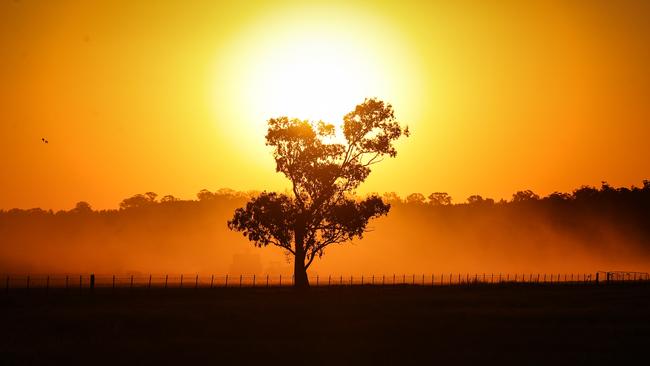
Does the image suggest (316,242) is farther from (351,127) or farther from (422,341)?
(422,341)

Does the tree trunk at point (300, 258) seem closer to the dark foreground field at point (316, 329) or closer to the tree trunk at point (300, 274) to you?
the tree trunk at point (300, 274)

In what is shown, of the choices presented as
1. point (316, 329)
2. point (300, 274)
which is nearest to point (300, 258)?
point (300, 274)

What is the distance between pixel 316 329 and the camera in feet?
153

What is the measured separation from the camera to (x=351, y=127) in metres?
89.4

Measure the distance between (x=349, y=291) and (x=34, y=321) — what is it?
40.7 metres

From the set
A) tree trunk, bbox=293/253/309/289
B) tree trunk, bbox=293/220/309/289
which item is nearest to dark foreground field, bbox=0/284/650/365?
tree trunk, bbox=293/253/309/289

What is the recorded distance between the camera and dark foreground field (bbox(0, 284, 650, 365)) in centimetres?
3619

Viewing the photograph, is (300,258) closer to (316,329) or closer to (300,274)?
(300,274)

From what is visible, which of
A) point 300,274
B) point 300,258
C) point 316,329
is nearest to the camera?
point 316,329

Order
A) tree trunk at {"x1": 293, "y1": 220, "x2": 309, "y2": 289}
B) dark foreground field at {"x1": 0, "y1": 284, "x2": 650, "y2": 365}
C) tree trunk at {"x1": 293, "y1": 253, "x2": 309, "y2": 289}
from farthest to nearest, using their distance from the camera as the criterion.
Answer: tree trunk at {"x1": 293, "y1": 220, "x2": 309, "y2": 289}
tree trunk at {"x1": 293, "y1": 253, "x2": 309, "y2": 289}
dark foreground field at {"x1": 0, "y1": 284, "x2": 650, "y2": 365}

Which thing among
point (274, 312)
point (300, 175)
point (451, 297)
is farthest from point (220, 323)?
point (300, 175)

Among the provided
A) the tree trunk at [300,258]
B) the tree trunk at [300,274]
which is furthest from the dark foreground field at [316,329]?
the tree trunk at [300,258]

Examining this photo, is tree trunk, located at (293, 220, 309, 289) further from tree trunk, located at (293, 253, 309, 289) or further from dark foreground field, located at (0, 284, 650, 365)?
dark foreground field, located at (0, 284, 650, 365)

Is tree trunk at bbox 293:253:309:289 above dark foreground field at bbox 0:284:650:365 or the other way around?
above
